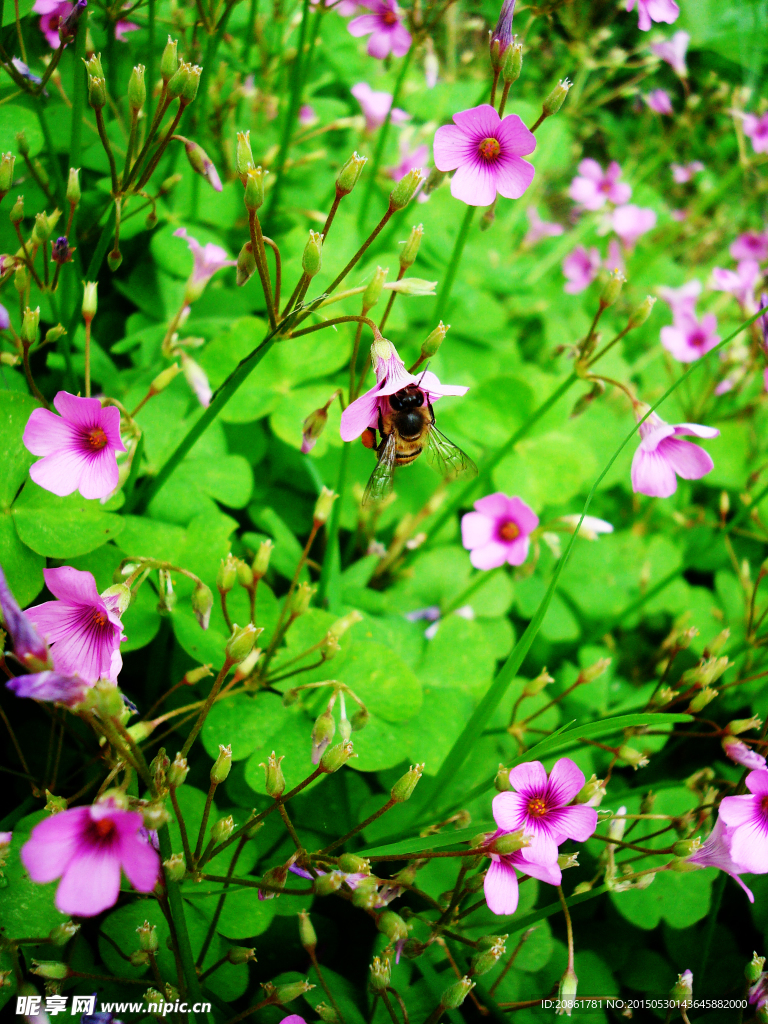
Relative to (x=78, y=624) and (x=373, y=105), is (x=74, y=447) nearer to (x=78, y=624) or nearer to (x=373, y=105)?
(x=78, y=624)

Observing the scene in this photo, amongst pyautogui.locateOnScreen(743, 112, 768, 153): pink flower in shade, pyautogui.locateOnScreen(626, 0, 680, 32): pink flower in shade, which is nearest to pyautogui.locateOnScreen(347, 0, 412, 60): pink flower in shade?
pyautogui.locateOnScreen(626, 0, 680, 32): pink flower in shade

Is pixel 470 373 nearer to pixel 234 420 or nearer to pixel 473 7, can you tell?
pixel 234 420

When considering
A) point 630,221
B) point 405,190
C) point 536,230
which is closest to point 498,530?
point 405,190

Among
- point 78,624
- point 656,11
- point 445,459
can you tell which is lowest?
point 78,624

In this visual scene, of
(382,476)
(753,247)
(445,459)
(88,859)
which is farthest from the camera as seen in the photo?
(753,247)

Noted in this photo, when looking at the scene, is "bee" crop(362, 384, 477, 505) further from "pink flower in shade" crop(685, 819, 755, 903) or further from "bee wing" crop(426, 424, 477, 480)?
"pink flower in shade" crop(685, 819, 755, 903)

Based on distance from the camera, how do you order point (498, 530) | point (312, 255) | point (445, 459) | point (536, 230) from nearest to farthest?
point (312, 255) → point (445, 459) → point (498, 530) → point (536, 230)

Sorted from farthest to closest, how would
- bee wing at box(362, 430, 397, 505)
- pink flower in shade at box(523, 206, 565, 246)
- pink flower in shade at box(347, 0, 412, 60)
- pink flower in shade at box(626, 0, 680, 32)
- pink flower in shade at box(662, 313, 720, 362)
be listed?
pink flower in shade at box(523, 206, 565, 246), pink flower in shade at box(662, 313, 720, 362), pink flower in shade at box(347, 0, 412, 60), pink flower in shade at box(626, 0, 680, 32), bee wing at box(362, 430, 397, 505)
